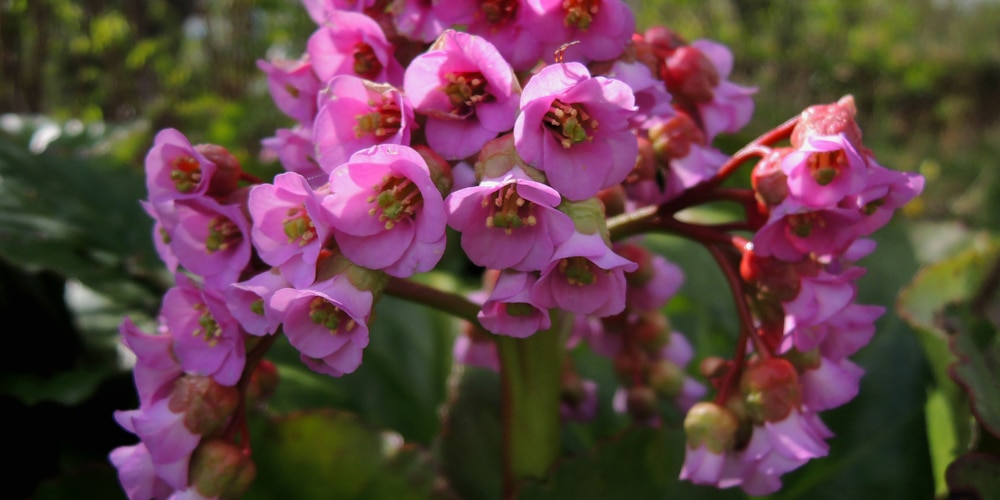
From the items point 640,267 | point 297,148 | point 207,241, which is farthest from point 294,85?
point 640,267

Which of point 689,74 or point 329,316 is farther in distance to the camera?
point 689,74

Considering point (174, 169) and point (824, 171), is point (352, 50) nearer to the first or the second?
point (174, 169)

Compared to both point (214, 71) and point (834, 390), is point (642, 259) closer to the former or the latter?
point (834, 390)

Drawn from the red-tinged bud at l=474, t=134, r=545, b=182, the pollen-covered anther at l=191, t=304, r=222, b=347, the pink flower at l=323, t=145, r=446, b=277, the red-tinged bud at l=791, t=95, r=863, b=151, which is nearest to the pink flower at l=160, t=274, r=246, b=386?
the pollen-covered anther at l=191, t=304, r=222, b=347

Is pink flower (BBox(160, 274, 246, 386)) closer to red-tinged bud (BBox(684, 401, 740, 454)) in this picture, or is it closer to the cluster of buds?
the cluster of buds

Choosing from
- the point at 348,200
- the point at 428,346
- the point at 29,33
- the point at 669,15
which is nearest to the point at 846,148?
the point at 348,200

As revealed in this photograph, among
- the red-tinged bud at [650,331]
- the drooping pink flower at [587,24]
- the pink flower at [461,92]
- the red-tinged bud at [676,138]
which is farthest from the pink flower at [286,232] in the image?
the red-tinged bud at [650,331]
